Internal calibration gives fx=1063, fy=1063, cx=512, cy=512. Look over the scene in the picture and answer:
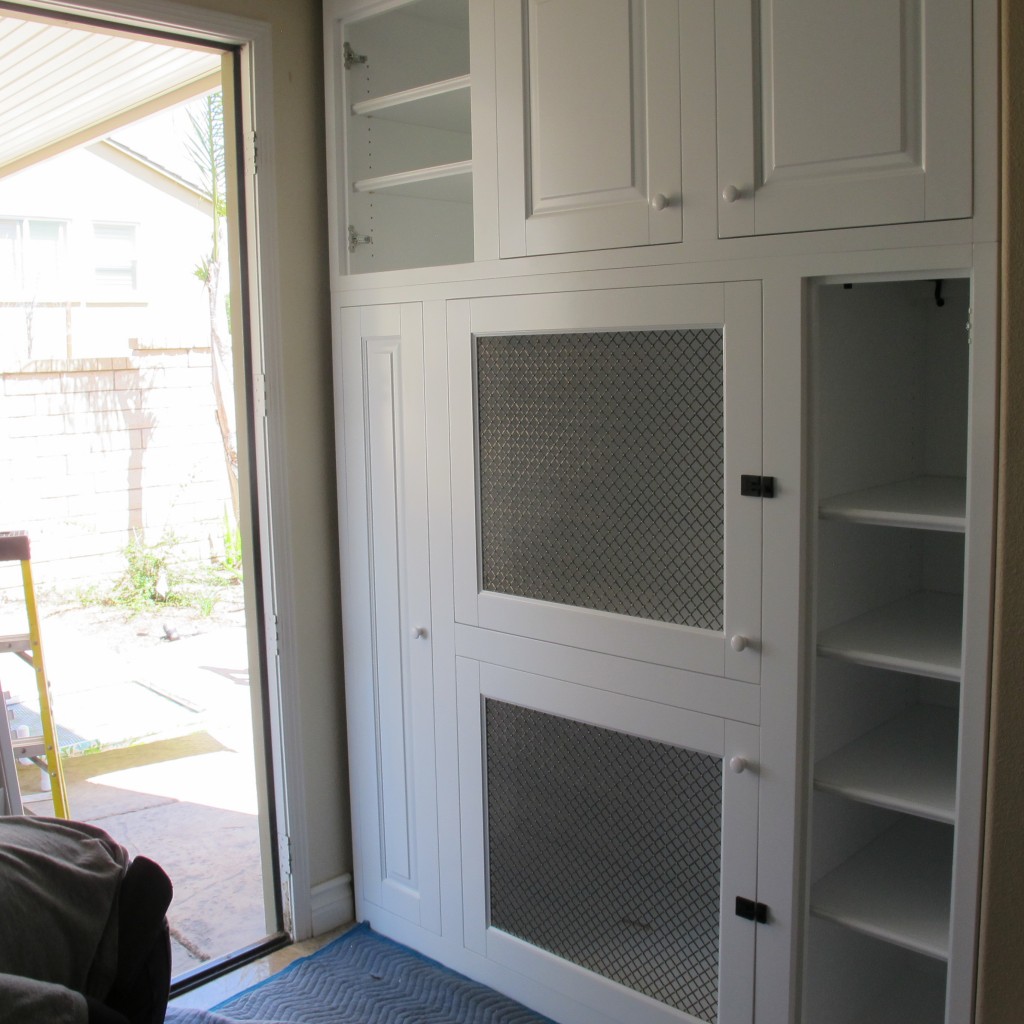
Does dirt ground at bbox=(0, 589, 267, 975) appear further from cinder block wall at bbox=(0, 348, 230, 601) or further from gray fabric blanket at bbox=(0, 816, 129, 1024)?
gray fabric blanket at bbox=(0, 816, 129, 1024)

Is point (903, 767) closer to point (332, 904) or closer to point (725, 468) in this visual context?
point (725, 468)

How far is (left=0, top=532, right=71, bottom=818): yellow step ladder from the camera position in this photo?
273cm

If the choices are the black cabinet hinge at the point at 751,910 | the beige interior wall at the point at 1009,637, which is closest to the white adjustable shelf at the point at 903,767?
the beige interior wall at the point at 1009,637

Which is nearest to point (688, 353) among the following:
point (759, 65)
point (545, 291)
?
point (545, 291)

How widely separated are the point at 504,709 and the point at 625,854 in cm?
42

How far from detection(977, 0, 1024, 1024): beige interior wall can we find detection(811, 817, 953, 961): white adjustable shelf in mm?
204

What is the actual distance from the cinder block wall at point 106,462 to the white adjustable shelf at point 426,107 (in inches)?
155

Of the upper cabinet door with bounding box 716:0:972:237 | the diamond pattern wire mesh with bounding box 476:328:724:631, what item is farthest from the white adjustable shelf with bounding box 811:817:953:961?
the upper cabinet door with bounding box 716:0:972:237

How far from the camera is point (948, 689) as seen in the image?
224cm

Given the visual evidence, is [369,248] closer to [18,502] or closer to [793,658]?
[793,658]

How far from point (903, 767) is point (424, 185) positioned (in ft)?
6.01

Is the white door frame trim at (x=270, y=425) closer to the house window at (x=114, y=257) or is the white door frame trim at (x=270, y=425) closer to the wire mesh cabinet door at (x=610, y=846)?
the wire mesh cabinet door at (x=610, y=846)

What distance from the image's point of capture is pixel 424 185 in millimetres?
2789

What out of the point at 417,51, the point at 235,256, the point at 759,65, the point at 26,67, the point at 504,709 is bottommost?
the point at 504,709
